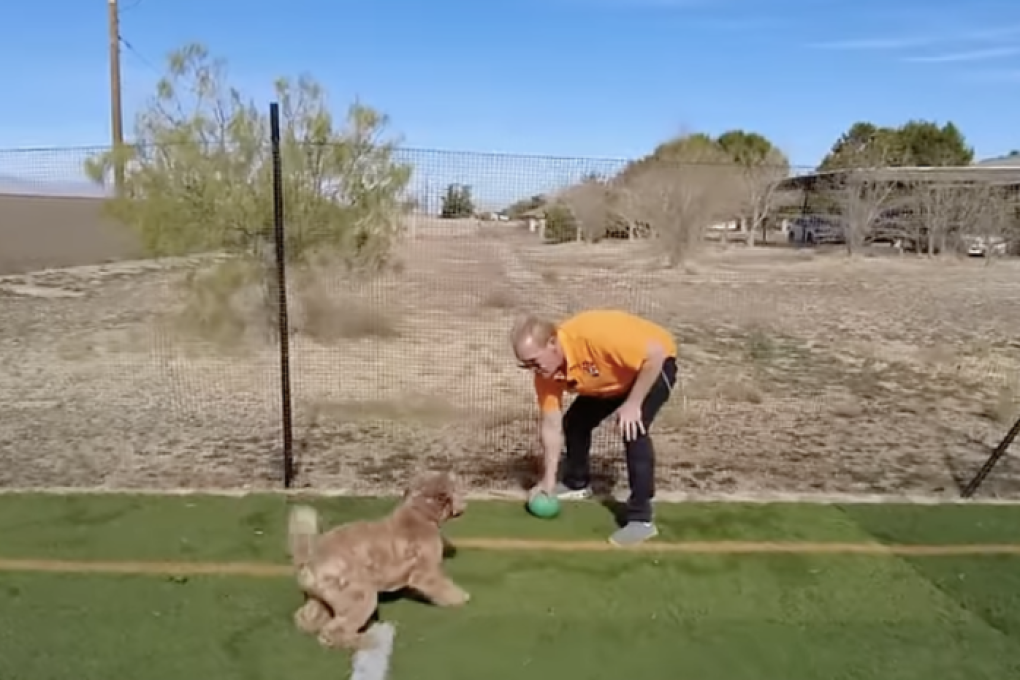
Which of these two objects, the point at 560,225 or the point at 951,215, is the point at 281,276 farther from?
the point at 951,215

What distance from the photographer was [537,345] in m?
3.88

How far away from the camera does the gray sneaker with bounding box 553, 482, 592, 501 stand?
15.7 feet

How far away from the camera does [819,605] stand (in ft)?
12.0

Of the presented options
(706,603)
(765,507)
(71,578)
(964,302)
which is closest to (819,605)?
(706,603)

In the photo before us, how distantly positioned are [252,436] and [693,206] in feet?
11.8

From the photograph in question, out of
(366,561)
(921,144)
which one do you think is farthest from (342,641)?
(921,144)

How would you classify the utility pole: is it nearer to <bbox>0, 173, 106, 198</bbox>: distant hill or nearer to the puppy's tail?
<bbox>0, 173, 106, 198</bbox>: distant hill

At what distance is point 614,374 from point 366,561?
1394 mm

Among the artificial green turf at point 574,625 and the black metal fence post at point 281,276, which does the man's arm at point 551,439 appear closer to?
the artificial green turf at point 574,625

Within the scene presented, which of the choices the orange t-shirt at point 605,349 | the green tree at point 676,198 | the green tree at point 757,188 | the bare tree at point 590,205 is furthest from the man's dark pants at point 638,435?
the green tree at point 757,188

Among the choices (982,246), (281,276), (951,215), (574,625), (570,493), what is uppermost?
(951,215)

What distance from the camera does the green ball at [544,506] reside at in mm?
4488

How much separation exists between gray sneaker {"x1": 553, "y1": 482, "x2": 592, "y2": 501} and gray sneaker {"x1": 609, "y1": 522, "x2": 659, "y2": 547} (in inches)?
21.8

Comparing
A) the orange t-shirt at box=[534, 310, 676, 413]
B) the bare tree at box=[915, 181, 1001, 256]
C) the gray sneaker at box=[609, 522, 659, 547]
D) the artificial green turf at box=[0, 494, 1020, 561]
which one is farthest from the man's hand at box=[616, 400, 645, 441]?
the bare tree at box=[915, 181, 1001, 256]
